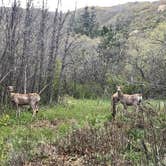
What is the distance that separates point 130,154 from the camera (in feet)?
28.6

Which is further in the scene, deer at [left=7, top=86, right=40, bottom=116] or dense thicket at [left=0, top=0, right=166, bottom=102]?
deer at [left=7, top=86, right=40, bottom=116]

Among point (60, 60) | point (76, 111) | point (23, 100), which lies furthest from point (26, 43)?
point (60, 60)

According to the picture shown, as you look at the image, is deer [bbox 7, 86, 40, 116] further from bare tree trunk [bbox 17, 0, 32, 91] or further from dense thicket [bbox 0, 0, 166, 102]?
bare tree trunk [bbox 17, 0, 32, 91]

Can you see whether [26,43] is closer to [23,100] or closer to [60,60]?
[23,100]

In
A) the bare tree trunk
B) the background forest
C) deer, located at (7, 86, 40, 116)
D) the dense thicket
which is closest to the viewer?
the background forest

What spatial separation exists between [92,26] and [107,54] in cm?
3845

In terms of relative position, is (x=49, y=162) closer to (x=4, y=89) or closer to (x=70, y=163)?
(x=70, y=163)

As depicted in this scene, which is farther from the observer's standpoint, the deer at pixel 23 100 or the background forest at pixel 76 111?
the deer at pixel 23 100

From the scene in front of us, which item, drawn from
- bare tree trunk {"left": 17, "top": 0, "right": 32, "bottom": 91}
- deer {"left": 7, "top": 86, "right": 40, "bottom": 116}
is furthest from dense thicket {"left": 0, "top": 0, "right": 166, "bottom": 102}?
deer {"left": 7, "top": 86, "right": 40, "bottom": 116}

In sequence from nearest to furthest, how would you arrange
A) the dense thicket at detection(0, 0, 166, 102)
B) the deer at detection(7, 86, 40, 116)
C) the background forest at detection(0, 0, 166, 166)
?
the background forest at detection(0, 0, 166, 166) → the dense thicket at detection(0, 0, 166, 102) → the deer at detection(7, 86, 40, 116)

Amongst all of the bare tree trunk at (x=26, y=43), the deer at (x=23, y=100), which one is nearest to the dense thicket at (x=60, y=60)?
the bare tree trunk at (x=26, y=43)

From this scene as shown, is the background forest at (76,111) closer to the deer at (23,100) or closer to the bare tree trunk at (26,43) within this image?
the bare tree trunk at (26,43)

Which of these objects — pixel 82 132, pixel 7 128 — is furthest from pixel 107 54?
pixel 82 132

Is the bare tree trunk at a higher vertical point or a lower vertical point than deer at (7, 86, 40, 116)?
higher
